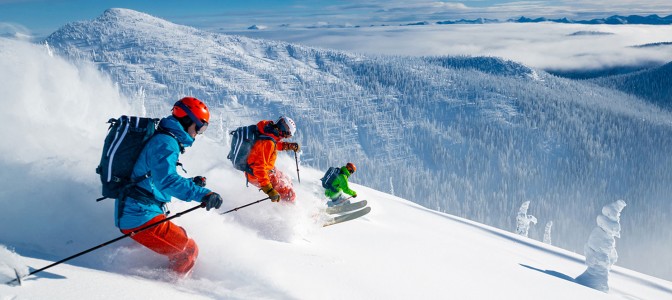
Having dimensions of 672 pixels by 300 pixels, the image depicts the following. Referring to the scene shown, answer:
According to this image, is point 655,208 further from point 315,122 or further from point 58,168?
point 58,168

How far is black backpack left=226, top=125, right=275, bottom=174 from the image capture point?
30.2ft

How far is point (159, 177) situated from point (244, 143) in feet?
14.6

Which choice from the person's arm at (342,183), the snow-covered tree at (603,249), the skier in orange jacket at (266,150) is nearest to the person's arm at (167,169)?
the skier in orange jacket at (266,150)

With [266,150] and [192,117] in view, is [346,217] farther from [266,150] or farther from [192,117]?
[192,117]

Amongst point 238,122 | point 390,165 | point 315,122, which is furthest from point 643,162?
point 238,122

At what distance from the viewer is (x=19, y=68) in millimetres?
10484

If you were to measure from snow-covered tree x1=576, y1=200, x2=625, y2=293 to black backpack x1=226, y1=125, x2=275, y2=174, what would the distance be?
1510 cm

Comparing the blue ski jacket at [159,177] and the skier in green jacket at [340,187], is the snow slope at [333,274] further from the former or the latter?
the skier in green jacket at [340,187]

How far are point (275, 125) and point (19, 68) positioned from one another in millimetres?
6816

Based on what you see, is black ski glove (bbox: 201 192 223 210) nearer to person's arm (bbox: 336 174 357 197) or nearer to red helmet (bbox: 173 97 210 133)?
red helmet (bbox: 173 97 210 133)

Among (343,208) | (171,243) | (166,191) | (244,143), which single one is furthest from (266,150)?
(343,208)

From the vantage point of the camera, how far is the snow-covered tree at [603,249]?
17.7 metres

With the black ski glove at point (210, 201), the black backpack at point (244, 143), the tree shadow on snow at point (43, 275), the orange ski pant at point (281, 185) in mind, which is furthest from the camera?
the orange ski pant at point (281, 185)

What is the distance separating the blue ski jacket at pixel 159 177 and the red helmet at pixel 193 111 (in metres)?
0.12
